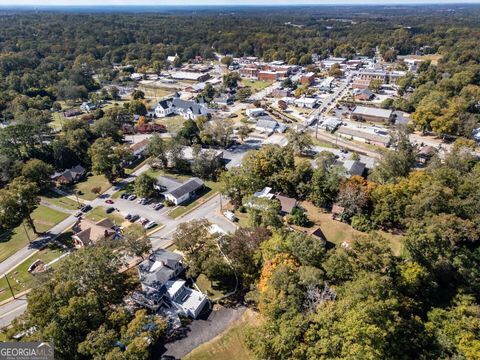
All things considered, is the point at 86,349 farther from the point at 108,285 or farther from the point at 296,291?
the point at 296,291

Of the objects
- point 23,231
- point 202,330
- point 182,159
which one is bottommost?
point 202,330

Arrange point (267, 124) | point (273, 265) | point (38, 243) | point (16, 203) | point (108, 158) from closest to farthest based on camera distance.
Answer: point (273, 265) < point (16, 203) < point (38, 243) < point (108, 158) < point (267, 124)

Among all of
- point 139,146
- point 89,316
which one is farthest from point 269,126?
point 89,316

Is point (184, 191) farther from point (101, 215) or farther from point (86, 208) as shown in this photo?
point (86, 208)

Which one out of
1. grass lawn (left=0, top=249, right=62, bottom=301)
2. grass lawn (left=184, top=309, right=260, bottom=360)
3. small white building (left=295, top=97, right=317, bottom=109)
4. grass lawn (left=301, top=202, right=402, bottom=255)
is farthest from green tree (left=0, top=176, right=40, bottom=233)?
small white building (left=295, top=97, right=317, bottom=109)

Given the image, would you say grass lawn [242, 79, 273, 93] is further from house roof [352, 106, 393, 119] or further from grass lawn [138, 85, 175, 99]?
house roof [352, 106, 393, 119]

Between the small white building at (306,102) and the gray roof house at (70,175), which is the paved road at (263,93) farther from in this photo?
the gray roof house at (70,175)
